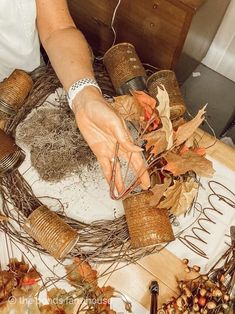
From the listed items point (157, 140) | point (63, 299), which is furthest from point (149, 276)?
point (157, 140)

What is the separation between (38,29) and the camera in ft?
3.36

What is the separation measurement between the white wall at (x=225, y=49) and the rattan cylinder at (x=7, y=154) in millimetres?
946

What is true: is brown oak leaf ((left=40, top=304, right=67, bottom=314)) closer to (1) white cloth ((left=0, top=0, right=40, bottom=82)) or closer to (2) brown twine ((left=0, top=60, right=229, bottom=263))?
(2) brown twine ((left=0, top=60, right=229, bottom=263))

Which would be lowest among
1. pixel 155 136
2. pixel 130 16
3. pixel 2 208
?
pixel 2 208

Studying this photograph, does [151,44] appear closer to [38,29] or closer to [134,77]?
[134,77]

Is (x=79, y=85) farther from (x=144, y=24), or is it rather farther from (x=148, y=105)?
(x=144, y=24)

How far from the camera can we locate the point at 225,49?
160 cm

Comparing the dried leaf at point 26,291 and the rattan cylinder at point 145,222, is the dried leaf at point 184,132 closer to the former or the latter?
the rattan cylinder at point 145,222

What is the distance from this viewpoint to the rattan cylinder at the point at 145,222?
86 centimetres

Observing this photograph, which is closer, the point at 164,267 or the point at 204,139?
the point at 164,267

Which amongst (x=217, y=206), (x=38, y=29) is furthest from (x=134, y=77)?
(x=217, y=206)

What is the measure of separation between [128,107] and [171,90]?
13 cm

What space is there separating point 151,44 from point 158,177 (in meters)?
0.47

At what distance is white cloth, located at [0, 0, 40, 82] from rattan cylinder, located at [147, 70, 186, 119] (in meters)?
0.34
